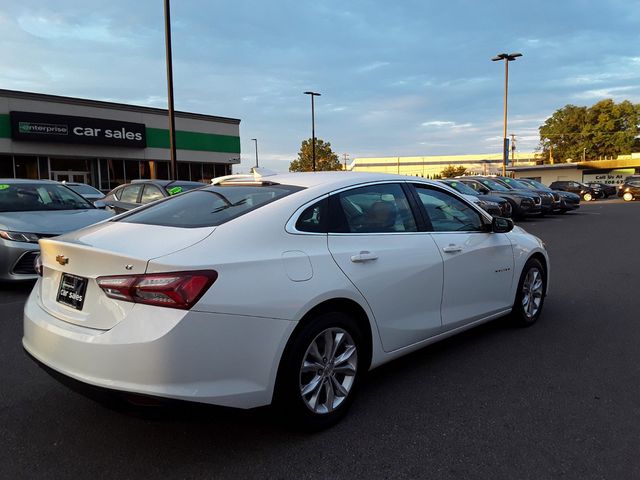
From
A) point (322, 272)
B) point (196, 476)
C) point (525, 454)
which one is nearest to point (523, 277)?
point (525, 454)

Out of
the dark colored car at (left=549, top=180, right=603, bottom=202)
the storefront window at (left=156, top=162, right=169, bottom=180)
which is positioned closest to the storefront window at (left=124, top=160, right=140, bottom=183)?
the storefront window at (left=156, top=162, right=169, bottom=180)

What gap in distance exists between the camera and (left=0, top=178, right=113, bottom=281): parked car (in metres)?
6.36

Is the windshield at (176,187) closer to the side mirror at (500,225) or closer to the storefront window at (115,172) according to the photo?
the side mirror at (500,225)

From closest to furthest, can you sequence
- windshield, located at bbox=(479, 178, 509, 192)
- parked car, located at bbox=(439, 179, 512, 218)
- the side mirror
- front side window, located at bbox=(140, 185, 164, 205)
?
the side mirror → front side window, located at bbox=(140, 185, 164, 205) → parked car, located at bbox=(439, 179, 512, 218) → windshield, located at bbox=(479, 178, 509, 192)

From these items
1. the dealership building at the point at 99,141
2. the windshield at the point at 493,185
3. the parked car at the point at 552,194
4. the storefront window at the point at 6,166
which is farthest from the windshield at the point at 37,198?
the storefront window at the point at 6,166

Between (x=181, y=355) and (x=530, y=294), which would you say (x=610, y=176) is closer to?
(x=530, y=294)

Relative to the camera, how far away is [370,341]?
10.8 feet

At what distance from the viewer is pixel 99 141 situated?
28.6 metres

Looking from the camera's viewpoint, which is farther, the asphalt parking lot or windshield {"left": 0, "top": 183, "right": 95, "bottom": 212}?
windshield {"left": 0, "top": 183, "right": 95, "bottom": 212}

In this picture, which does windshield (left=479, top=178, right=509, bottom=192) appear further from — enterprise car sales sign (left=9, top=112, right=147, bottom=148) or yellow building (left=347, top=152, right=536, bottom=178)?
yellow building (left=347, top=152, right=536, bottom=178)

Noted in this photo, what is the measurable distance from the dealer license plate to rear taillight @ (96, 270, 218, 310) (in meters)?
0.32

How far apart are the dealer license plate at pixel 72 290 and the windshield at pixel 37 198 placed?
17.5ft

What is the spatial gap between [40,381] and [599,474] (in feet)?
12.1

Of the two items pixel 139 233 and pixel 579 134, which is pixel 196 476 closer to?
pixel 139 233
